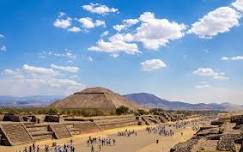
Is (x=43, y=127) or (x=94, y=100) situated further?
(x=94, y=100)

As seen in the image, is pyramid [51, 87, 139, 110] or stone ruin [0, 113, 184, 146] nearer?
stone ruin [0, 113, 184, 146]

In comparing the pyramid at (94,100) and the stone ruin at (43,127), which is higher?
the pyramid at (94,100)

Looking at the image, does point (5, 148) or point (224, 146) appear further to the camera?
point (5, 148)

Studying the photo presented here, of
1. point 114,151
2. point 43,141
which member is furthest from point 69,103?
point 114,151

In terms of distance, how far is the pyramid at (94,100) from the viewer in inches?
5807

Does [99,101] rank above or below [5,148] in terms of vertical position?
above

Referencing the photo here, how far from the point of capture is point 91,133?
2359 inches

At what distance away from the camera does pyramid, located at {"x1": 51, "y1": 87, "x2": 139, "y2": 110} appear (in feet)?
484

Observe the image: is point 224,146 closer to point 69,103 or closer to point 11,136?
point 11,136

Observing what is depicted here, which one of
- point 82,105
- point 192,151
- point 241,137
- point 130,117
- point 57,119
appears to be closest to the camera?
point 192,151

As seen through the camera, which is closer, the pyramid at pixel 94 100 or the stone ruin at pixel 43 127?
the stone ruin at pixel 43 127

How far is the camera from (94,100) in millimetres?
154750

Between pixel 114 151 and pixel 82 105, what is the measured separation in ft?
376

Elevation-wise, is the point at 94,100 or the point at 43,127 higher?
the point at 94,100
